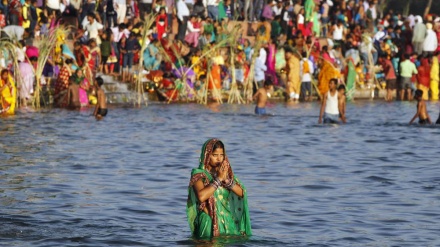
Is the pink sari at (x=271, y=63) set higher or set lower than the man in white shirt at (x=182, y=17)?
lower

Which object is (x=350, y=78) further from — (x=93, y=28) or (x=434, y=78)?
Answer: (x=93, y=28)

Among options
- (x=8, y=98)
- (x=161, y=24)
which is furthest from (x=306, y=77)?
(x=8, y=98)

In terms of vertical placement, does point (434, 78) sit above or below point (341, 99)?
above

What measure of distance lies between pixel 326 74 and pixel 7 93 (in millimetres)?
10579

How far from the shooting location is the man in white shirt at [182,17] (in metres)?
35.6

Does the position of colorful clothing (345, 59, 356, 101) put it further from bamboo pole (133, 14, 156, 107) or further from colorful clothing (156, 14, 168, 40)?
bamboo pole (133, 14, 156, 107)

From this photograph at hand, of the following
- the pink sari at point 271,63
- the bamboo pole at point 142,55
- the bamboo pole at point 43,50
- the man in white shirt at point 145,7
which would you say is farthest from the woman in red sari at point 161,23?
the bamboo pole at point 43,50

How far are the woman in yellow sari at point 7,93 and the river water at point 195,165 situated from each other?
460 millimetres

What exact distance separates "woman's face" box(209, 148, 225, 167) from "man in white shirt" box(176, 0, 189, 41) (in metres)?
24.9

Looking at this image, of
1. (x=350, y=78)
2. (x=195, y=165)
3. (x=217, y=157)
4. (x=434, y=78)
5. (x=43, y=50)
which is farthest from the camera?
(x=434, y=78)

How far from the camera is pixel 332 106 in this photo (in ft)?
85.9

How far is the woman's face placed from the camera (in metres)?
10.7

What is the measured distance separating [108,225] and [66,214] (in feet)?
2.85

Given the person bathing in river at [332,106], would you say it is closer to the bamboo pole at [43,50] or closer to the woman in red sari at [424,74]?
the bamboo pole at [43,50]
